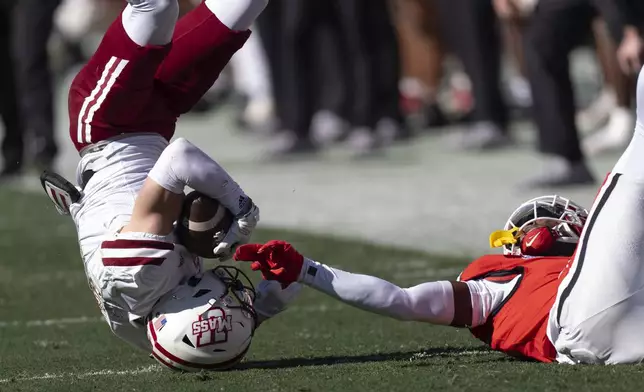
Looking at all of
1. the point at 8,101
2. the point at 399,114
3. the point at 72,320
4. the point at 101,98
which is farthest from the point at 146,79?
the point at 399,114

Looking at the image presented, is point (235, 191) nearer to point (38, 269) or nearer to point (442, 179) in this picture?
point (38, 269)

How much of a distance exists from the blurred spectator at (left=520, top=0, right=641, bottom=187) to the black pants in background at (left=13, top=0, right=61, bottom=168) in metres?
4.07

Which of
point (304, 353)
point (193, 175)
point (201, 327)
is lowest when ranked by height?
point (304, 353)

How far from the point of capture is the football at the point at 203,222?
4.79 meters

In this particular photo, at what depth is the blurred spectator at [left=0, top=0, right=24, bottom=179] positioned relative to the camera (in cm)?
1191

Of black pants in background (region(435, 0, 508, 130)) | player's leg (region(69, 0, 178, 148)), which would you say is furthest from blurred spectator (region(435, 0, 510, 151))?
player's leg (region(69, 0, 178, 148))

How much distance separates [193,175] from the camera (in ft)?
15.5

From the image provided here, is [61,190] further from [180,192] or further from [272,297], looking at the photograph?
[272,297]

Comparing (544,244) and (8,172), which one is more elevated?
(544,244)

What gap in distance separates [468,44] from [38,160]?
12.6 feet

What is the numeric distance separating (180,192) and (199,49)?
1081 mm

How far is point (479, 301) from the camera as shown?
192 inches

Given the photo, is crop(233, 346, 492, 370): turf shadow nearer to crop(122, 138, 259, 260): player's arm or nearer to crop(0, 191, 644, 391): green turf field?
crop(0, 191, 644, 391): green turf field

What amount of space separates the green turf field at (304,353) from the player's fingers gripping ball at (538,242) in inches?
14.9
